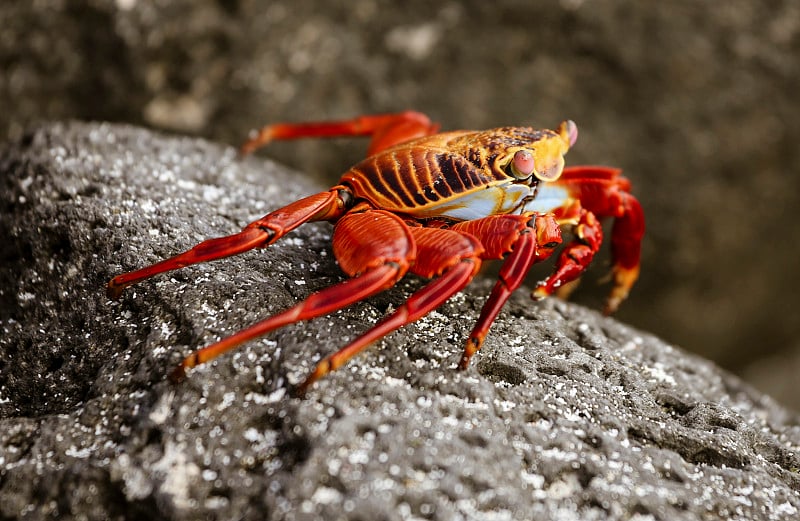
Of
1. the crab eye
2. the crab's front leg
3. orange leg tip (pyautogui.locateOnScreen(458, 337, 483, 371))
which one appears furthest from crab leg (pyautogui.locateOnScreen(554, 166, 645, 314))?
orange leg tip (pyautogui.locateOnScreen(458, 337, 483, 371))

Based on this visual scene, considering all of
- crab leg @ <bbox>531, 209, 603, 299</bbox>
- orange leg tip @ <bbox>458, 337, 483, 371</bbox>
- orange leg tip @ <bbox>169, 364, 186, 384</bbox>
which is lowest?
orange leg tip @ <bbox>169, 364, 186, 384</bbox>

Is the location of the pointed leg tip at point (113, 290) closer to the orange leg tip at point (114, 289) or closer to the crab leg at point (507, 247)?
Answer: the orange leg tip at point (114, 289)

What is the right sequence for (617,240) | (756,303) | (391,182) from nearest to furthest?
(391,182) < (617,240) < (756,303)

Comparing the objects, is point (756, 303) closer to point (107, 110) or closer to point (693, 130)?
point (693, 130)

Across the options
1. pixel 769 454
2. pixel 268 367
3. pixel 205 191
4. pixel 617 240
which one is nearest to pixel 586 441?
pixel 769 454

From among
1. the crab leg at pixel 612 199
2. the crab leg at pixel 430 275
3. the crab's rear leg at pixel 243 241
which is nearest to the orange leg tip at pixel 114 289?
the crab's rear leg at pixel 243 241

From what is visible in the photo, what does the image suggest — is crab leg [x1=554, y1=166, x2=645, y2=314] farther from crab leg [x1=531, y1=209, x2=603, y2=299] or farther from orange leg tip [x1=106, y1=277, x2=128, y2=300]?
orange leg tip [x1=106, y1=277, x2=128, y2=300]
